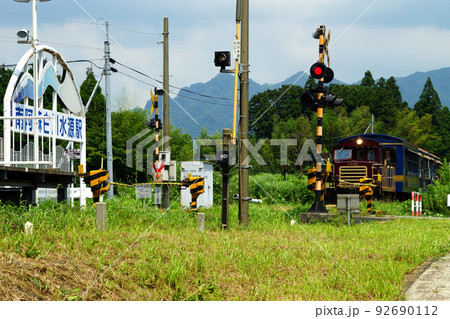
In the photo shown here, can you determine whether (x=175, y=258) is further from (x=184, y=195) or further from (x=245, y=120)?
(x=184, y=195)

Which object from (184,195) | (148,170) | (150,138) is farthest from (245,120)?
(150,138)

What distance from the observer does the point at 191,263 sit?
675 cm

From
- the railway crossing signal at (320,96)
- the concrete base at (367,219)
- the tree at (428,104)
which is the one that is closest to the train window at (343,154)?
the concrete base at (367,219)

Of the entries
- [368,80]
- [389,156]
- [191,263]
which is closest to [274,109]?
[368,80]

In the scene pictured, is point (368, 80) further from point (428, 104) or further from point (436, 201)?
point (436, 201)

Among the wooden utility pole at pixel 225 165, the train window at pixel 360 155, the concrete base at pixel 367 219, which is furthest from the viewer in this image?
the train window at pixel 360 155

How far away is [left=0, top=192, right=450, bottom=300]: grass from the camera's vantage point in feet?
18.5

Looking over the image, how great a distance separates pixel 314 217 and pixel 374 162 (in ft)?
29.7

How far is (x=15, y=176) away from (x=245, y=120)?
5.45 meters

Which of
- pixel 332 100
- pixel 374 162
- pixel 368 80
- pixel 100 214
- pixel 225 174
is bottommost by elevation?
pixel 100 214

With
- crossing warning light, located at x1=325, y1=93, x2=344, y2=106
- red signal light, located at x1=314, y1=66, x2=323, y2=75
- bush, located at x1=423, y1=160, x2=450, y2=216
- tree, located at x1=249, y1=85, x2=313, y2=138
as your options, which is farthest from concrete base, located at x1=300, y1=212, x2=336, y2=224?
tree, located at x1=249, y1=85, x2=313, y2=138

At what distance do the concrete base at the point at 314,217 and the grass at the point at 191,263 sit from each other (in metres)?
3.80

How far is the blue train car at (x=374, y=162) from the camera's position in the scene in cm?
2267

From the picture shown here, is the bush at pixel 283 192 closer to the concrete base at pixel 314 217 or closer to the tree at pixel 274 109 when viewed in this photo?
the concrete base at pixel 314 217
